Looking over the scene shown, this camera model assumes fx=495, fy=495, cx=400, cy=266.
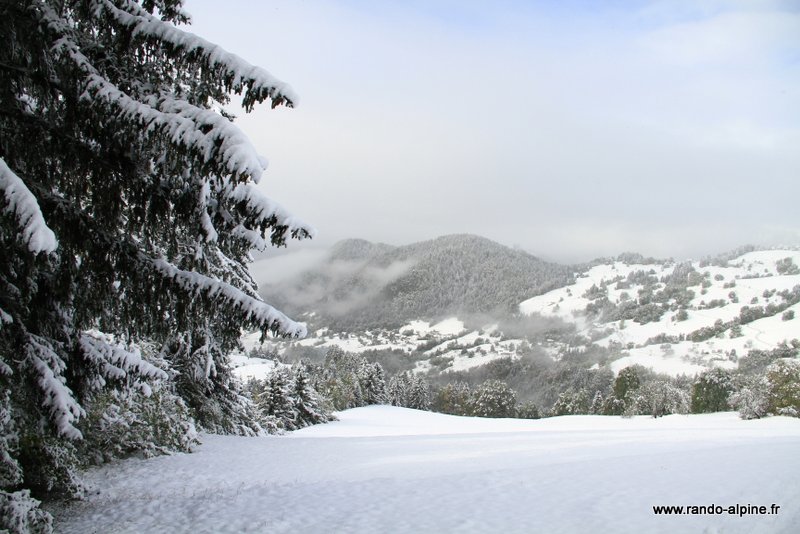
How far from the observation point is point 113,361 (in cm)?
645

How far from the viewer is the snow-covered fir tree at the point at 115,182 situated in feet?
14.3

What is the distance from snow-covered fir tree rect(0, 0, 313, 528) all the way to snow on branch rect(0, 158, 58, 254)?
267 millimetres

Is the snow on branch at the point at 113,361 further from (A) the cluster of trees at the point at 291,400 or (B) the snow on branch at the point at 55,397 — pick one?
(A) the cluster of trees at the point at 291,400

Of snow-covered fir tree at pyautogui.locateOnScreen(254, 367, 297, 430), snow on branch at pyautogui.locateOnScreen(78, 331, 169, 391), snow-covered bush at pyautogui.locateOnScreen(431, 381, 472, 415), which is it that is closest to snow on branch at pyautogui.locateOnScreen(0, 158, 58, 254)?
snow on branch at pyautogui.locateOnScreen(78, 331, 169, 391)

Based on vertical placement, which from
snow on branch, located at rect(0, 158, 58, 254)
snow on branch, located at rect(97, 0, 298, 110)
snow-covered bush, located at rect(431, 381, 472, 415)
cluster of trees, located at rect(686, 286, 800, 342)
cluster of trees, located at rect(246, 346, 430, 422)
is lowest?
snow-covered bush, located at rect(431, 381, 472, 415)

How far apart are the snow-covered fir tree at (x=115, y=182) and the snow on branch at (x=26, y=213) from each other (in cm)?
27

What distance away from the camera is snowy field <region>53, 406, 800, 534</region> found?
8.85 m

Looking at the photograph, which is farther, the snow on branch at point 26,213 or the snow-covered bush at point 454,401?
the snow-covered bush at point 454,401

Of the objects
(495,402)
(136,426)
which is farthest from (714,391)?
(136,426)

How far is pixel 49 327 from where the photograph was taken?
5.62 meters

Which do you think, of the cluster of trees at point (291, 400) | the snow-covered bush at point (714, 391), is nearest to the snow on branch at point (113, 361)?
the cluster of trees at point (291, 400)

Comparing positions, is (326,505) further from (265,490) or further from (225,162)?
(225,162)

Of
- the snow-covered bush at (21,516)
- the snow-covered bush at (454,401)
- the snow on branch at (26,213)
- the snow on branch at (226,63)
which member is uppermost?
the snow on branch at (226,63)

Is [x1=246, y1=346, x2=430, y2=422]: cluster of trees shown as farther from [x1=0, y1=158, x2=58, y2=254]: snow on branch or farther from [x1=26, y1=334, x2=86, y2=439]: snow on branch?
[x1=0, y1=158, x2=58, y2=254]: snow on branch
